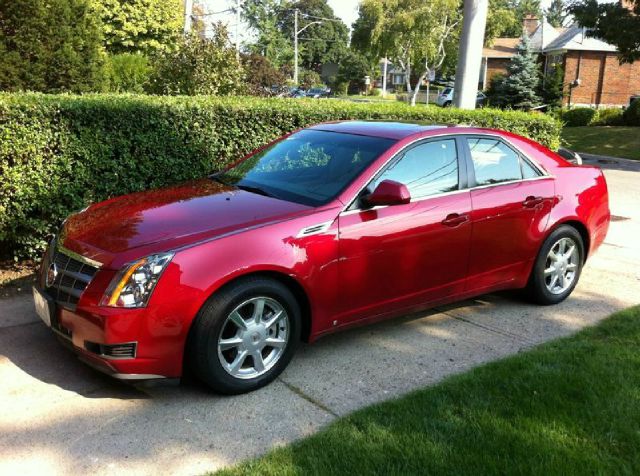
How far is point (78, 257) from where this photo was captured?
3.80 metres

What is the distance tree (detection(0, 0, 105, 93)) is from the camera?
1073cm

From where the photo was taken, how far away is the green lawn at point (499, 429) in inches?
121

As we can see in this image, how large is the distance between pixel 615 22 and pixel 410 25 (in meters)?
19.1

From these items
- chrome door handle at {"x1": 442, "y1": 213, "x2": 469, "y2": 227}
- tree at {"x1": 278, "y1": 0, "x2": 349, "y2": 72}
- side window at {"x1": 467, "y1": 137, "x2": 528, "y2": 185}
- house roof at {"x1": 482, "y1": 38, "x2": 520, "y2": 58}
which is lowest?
chrome door handle at {"x1": 442, "y1": 213, "x2": 469, "y2": 227}

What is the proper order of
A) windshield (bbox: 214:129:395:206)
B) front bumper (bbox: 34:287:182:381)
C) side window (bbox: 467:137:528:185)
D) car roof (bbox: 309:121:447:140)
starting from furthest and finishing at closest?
side window (bbox: 467:137:528:185) < car roof (bbox: 309:121:447:140) < windshield (bbox: 214:129:395:206) < front bumper (bbox: 34:287:182:381)

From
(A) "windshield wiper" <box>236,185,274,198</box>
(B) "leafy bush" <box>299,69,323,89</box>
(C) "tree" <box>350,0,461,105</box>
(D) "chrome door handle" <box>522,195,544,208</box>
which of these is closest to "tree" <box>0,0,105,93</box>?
(A) "windshield wiper" <box>236,185,274,198</box>

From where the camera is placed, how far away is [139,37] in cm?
2952

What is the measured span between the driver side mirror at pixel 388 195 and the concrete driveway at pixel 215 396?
1.13m

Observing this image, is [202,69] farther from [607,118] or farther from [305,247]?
[607,118]

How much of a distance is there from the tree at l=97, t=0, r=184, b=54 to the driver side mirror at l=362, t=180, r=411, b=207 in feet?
83.1

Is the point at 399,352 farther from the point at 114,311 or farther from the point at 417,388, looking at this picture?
the point at 114,311

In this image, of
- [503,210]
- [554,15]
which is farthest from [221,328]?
[554,15]

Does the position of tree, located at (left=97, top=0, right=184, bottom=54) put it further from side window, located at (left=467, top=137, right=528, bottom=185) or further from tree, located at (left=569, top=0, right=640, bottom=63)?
side window, located at (left=467, top=137, right=528, bottom=185)

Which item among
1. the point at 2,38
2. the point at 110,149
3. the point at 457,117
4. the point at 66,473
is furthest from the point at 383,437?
the point at 2,38
